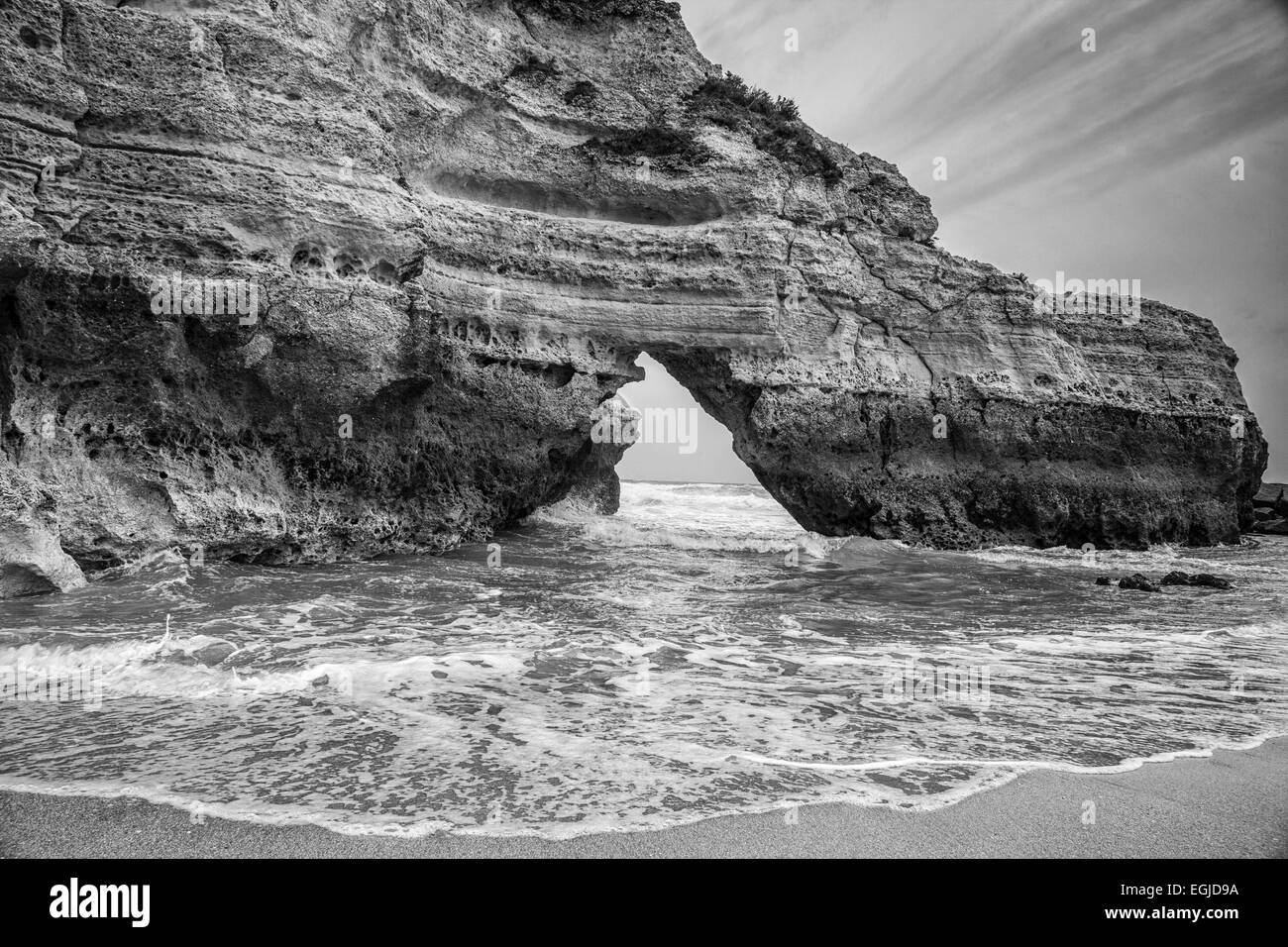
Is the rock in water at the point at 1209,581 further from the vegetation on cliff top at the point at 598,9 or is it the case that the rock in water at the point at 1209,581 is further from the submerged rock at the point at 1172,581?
the vegetation on cliff top at the point at 598,9

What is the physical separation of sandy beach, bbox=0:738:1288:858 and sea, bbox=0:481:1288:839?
4.3 inches

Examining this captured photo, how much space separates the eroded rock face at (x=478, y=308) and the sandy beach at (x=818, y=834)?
6.54 meters

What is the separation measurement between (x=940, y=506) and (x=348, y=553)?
9.89 meters

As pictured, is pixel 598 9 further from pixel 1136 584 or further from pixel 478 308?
pixel 1136 584

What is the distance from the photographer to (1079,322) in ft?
49.1

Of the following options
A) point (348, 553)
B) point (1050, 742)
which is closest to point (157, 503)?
point (348, 553)

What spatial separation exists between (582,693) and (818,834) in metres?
2.02

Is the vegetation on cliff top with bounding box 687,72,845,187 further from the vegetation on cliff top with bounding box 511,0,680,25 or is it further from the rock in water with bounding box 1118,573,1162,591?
the rock in water with bounding box 1118,573,1162,591

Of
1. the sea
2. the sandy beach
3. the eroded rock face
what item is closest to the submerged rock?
the sea

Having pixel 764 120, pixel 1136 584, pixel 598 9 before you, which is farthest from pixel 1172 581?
pixel 598 9

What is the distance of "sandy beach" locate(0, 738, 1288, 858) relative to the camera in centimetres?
254

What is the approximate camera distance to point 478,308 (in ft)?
37.0
